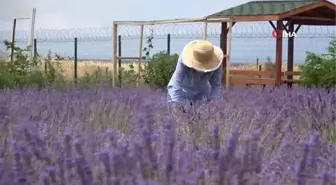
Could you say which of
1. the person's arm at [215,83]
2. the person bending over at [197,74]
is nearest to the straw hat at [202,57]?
the person bending over at [197,74]

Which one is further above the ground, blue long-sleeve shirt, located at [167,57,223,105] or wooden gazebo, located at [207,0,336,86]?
wooden gazebo, located at [207,0,336,86]

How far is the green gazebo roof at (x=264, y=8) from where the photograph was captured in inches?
566

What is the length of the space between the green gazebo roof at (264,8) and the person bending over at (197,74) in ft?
27.6

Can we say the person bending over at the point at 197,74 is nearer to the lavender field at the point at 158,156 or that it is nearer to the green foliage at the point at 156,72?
the lavender field at the point at 158,156

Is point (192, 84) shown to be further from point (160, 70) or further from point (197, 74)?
point (160, 70)

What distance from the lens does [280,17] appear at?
13.7 meters

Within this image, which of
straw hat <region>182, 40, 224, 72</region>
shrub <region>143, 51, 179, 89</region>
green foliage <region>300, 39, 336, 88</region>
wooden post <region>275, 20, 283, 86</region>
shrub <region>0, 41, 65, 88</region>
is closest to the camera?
straw hat <region>182, 40, 224, 72</region>

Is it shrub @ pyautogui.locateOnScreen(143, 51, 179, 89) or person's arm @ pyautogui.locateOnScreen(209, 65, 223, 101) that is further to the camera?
shrub @ pyautogui.locateOnScreen(143, 51, 179, 89)

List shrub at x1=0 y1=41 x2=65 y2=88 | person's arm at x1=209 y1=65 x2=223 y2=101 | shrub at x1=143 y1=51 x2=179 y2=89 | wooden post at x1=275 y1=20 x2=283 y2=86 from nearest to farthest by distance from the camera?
1. person's arm at x1=209 y1=65 x2=223 y2=101
2. shrub at x1=0 y1=41 x2=65 y2=88
3. shrub at x1=143 y1=51 x2=179 y2=89
4. wooden post at x1=275 y1=20 x2=283 y2=86

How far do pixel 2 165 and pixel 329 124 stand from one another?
102 inches

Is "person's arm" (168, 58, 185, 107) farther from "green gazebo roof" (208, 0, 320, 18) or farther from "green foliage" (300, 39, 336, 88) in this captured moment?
"green gazebo roof" (208, 0, 320, 18)

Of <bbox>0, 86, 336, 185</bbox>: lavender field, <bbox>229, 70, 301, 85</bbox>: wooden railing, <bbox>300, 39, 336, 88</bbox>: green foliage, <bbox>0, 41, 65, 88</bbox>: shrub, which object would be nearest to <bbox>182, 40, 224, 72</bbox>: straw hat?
<bbox>0, 86, 336, 185</bbox>: lavender field

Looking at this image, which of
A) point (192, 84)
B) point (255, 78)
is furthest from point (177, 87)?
point (255, 78)

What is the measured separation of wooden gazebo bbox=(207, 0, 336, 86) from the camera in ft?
46.0
